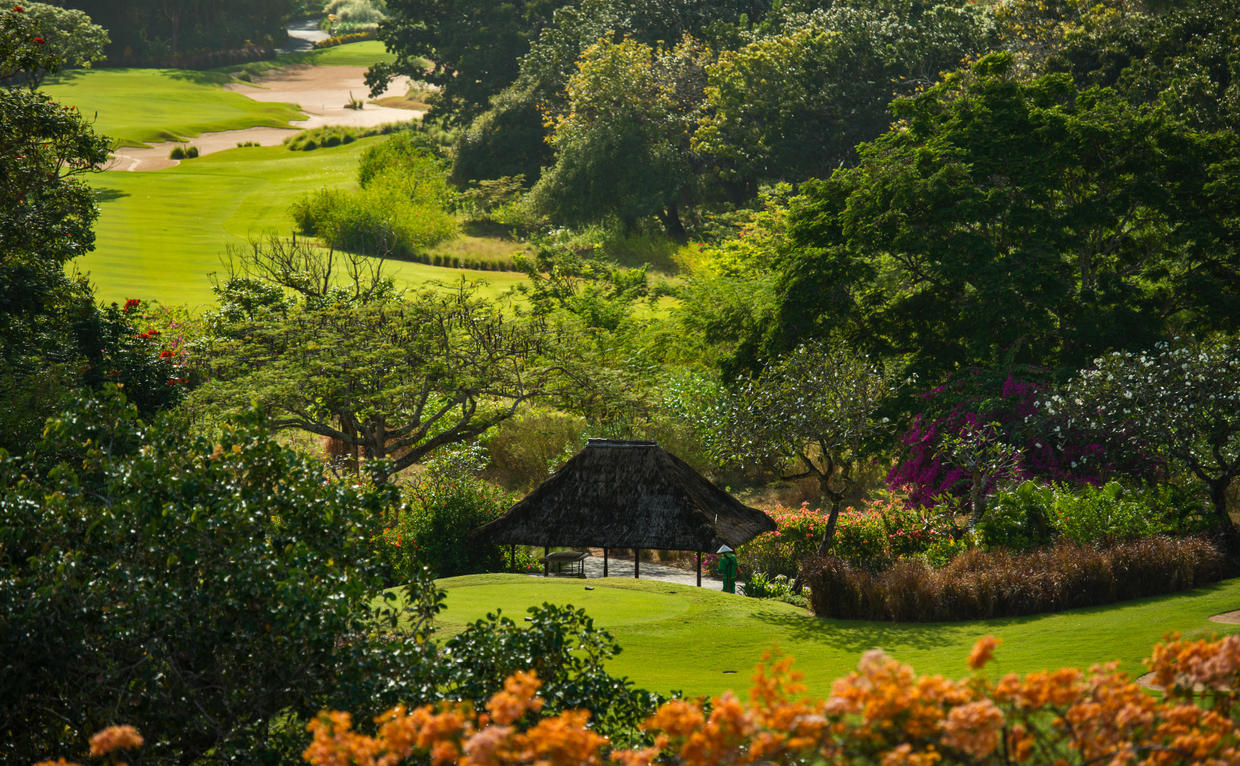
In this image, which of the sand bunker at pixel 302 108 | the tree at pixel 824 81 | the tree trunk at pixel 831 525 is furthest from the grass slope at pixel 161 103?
the tree trunk at pixel 831 525

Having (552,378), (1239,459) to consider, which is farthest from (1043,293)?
(552,378)

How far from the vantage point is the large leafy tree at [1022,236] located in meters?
26.5

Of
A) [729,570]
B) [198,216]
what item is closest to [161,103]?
[198,216]

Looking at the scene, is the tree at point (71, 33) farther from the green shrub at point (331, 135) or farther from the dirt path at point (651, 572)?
the dirt path at point (651, 572)

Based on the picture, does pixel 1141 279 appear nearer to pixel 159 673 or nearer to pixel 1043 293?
pixel 1043 293

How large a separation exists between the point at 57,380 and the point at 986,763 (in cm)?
1989

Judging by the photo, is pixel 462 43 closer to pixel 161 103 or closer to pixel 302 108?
pixel 302 108

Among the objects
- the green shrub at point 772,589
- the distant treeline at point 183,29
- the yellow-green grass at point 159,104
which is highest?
the distant treeline at point 183,29

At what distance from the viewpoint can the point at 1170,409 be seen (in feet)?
72.9

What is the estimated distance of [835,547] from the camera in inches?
1042

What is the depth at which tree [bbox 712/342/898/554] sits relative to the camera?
24656mm

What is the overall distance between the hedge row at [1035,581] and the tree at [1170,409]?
272 cm

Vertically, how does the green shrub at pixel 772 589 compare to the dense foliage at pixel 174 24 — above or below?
below

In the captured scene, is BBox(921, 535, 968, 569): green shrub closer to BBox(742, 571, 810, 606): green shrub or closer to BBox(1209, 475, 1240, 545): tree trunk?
BBox(742, 571, 810, 606): green shrub
